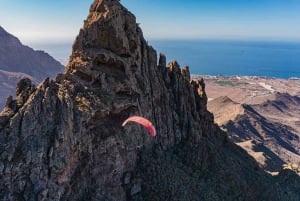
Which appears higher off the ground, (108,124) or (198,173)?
(108,124)

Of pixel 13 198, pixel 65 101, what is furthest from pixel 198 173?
pixel 13 198

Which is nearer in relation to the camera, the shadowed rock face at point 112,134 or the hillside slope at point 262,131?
the shadowed rock face at point 112,134

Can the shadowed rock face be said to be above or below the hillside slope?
above

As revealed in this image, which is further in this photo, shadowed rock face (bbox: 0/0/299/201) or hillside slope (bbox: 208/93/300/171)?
hillside slope (bbox: 208/93/300/171)

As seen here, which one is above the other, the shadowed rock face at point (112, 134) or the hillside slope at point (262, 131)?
the shadowed rock face at point (112, 134)

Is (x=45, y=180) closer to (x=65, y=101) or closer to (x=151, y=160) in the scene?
(x=65, y=101)

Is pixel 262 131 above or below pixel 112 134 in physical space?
below

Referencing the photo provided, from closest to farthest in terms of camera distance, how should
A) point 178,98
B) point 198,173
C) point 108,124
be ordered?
point 108,124, point 198,173, point 178,98

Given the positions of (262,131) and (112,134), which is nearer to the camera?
(112,134)
